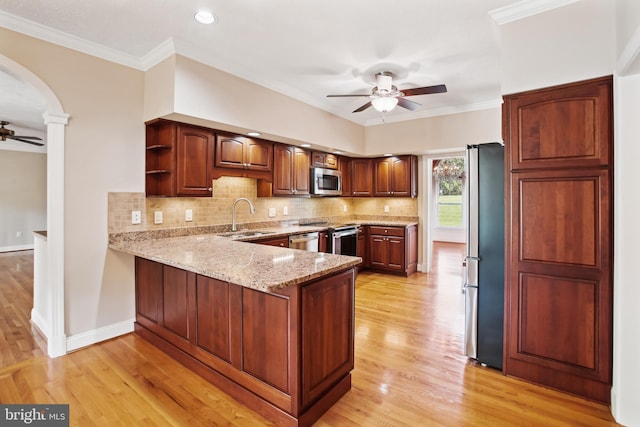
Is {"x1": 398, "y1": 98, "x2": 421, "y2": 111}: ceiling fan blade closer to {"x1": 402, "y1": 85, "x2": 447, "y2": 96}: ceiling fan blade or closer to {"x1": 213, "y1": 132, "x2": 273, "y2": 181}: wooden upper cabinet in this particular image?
{"x1": 402, "y1": 85, "x2": 447, "y2": 96}: ceiling fan blade

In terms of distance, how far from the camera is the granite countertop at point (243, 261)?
1.69 m

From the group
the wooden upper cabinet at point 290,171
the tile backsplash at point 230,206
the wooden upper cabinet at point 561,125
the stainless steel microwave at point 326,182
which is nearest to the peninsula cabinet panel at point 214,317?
the tile backsplash at point 230,206

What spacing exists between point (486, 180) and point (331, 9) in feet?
5.91

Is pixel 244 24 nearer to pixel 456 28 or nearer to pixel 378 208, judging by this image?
pixel 456 28

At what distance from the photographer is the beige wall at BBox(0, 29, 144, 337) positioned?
274 centimetres

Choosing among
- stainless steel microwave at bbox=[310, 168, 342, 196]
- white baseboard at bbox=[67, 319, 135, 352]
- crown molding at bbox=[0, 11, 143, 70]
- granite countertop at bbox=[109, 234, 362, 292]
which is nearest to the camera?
granite countertop at bbox=[109, 234, 362, 292]

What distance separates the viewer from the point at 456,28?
2.60 m

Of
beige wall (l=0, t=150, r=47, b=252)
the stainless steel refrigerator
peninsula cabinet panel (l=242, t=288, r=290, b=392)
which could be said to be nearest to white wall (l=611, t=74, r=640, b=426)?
the stainless steel refrigerator

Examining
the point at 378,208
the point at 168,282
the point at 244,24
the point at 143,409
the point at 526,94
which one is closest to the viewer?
the point at 143,409

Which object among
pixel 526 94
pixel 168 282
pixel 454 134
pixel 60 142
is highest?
pixel 454 134

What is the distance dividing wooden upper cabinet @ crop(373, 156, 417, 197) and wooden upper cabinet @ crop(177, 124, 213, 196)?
132 inches

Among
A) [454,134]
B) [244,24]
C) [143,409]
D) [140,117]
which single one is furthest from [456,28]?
[143,409]

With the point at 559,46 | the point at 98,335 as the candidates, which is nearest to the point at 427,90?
the point at 559,46

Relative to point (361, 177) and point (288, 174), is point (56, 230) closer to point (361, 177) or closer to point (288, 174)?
point (288, 174)
